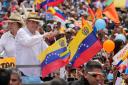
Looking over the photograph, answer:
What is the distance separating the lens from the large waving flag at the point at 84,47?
33.3ft

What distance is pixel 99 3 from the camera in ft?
114

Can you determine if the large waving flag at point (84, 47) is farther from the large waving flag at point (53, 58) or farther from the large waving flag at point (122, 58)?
the large waving flag at point (122, 58)

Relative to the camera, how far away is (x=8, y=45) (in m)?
10.5

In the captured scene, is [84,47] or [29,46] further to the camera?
[84,47]

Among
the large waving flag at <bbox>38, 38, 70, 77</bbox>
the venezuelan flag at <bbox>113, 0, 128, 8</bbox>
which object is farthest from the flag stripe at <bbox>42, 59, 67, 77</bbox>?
the venezuelan flag at <bbox>113, 0, 128, 8</bbox>

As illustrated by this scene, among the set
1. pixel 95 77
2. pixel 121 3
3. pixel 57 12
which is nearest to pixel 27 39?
pixel 95 77

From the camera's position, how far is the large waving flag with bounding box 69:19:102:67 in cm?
1015

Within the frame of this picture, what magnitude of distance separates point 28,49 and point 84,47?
3.03ft

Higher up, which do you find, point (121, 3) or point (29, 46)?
point (121, 3)

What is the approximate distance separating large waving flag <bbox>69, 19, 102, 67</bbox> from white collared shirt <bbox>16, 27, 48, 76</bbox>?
1.66ft

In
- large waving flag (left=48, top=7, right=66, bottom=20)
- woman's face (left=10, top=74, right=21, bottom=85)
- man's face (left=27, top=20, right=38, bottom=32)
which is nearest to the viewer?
woman's face (left=10, top=74, right=21, bottom=85)

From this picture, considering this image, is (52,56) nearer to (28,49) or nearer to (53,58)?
(53,58)

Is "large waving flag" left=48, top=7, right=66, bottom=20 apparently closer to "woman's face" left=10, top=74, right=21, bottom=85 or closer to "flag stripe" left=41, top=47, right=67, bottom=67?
"flag stripe" left=41, top=47, right=67, bottom=67

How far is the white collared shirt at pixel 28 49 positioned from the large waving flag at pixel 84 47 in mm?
507
